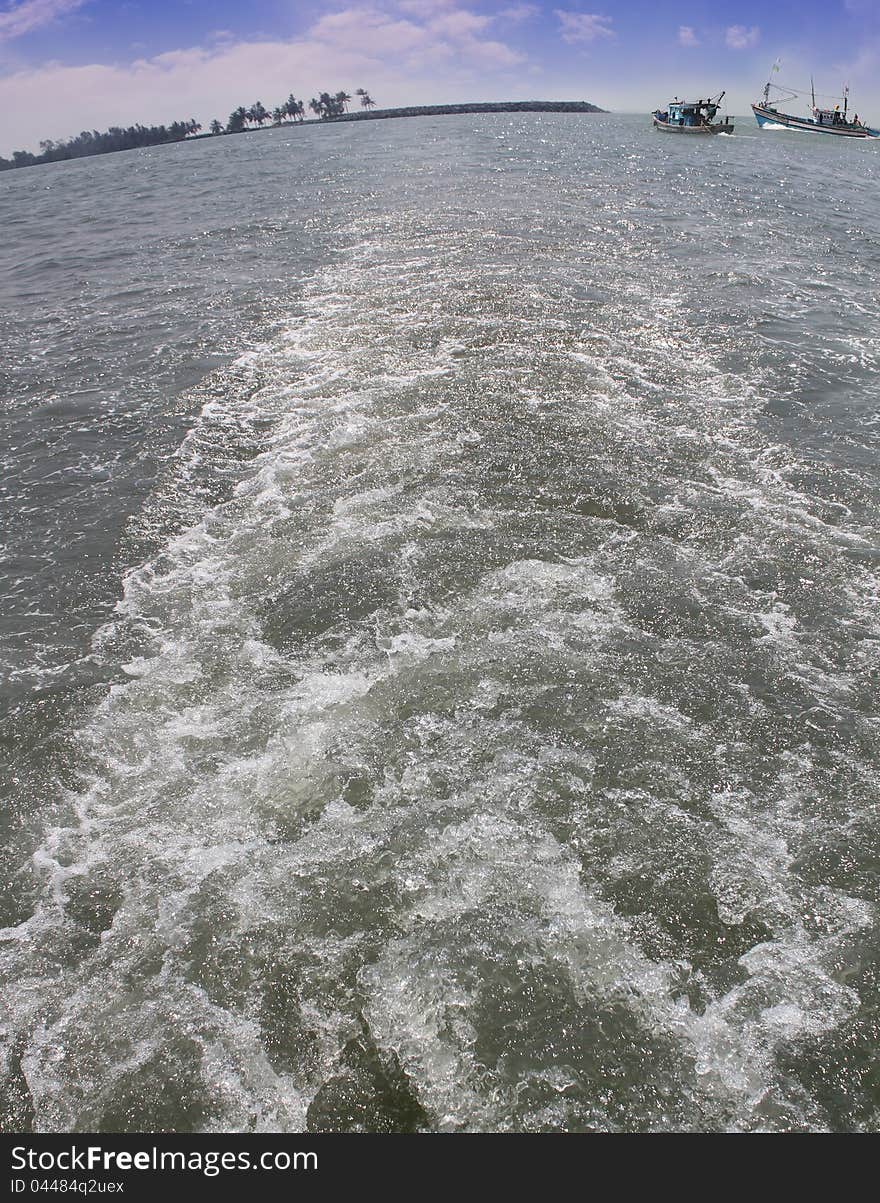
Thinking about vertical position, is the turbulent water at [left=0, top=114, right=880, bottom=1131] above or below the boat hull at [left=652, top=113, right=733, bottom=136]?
below

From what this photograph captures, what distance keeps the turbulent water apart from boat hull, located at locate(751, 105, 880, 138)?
9287 cm

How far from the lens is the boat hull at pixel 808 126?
7738cm

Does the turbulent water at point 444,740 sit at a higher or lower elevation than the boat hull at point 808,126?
lower

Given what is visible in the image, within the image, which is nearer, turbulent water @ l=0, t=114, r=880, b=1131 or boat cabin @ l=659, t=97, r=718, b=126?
turbulent water @ l=0, t=114, r=880, b=1131

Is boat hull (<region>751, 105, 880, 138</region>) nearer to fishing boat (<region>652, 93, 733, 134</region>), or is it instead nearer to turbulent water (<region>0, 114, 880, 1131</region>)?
fishing boat (<region>652, 93, 733, 134</region>)

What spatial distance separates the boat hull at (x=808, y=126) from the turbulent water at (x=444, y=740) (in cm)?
9287

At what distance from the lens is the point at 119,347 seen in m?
14.0

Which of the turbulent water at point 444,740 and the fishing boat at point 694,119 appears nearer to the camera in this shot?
the turbulent water at point 444,740

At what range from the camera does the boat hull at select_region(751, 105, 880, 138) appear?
77.4 metres

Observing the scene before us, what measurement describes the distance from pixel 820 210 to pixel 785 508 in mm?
29671

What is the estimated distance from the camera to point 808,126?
81.9 metres

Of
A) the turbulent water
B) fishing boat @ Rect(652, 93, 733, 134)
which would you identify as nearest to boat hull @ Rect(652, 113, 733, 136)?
fishing boat @ Rect(652, 93, 733, 134)

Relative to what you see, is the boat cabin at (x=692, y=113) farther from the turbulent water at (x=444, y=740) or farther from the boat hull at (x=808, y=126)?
the turbulent water at (x=444, y=740)

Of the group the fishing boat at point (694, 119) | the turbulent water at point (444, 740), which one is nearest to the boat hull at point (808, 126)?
the fishing boat at point (694, 119)
